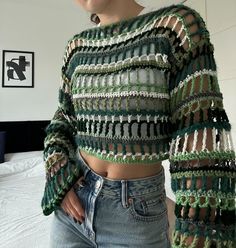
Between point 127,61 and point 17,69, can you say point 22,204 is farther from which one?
point 17,69

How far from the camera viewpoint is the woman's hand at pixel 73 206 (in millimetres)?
690

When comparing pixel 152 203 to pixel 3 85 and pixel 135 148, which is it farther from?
pixel 3 85

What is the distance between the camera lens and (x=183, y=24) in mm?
565

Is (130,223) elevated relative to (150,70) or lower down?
lower down

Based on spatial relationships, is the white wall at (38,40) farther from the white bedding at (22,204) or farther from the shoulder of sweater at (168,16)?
the shoulder of sweater at (168,16)

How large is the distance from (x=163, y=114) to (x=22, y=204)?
1556mm

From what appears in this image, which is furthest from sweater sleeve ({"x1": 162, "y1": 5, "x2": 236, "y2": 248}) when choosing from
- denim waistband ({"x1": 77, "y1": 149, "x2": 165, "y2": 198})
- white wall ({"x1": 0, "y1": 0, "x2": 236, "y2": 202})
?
white wall ({"x1": 0, "y1": 0, "x2": 236, "y2": 202})

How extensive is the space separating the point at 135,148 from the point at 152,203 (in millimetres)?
138

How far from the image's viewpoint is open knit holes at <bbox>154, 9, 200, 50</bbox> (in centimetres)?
55

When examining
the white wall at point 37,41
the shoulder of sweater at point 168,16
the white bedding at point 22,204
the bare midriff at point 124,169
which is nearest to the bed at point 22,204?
the white bedding at point 22,204

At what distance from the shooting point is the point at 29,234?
4.86 ft

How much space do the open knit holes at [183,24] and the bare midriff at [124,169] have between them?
0.29m

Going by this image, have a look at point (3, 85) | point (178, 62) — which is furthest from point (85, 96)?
point (3, 85)

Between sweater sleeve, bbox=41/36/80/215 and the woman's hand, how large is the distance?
0.01 meters
